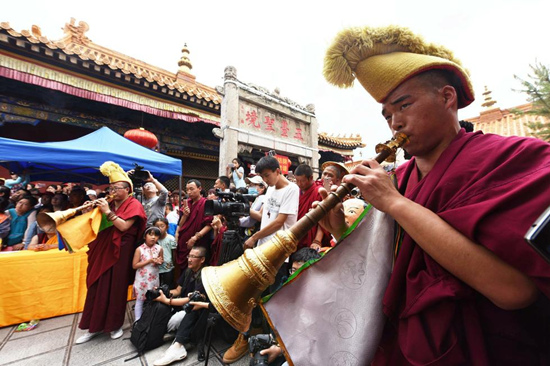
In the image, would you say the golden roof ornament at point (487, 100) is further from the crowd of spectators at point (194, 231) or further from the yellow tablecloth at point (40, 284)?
the yellow tablecloth at point (40, 284)

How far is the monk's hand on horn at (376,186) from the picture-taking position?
786 millimetres

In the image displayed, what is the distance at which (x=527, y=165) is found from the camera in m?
0.67

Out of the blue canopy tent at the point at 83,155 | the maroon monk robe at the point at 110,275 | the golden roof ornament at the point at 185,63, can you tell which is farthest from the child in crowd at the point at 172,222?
the golden roof ornament at the point at 185,63

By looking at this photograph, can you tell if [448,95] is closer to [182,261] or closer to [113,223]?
[113,223]

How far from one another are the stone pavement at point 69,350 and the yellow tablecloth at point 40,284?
0.24m

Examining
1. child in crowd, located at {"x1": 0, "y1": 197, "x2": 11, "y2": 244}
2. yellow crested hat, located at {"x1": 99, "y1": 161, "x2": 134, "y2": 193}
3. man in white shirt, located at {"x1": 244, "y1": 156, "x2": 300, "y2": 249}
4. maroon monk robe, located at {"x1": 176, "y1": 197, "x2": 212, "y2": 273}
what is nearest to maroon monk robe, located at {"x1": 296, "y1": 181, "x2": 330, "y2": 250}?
man in white shirt, located at {"x1": 244, "y1": 156, "x2": 300, "y2": 249}

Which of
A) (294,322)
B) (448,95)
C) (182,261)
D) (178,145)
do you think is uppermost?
(178,145)

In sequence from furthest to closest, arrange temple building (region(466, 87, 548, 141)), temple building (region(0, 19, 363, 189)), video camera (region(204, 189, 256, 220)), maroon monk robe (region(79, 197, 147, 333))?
temple building (region(466, 87, 548, 141)) → temple building (region(0, 19, 363, 189)) → maroon monk robe (region(79, 197, 147, 333)) → video camera (region(204, 189, 256, 220))

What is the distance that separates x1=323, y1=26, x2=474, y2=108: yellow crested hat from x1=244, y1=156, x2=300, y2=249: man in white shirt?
155cm

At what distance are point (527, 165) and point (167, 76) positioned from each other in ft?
41.0

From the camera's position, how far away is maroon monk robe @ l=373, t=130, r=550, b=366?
1.89ft

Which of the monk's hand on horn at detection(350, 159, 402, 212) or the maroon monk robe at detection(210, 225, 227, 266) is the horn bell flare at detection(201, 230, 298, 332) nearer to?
the monk's hand on horn at detection(350, 159, 402, 212)

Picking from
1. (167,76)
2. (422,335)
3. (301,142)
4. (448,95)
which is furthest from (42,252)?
(167,76)

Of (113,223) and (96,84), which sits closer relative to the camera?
(113,223)
